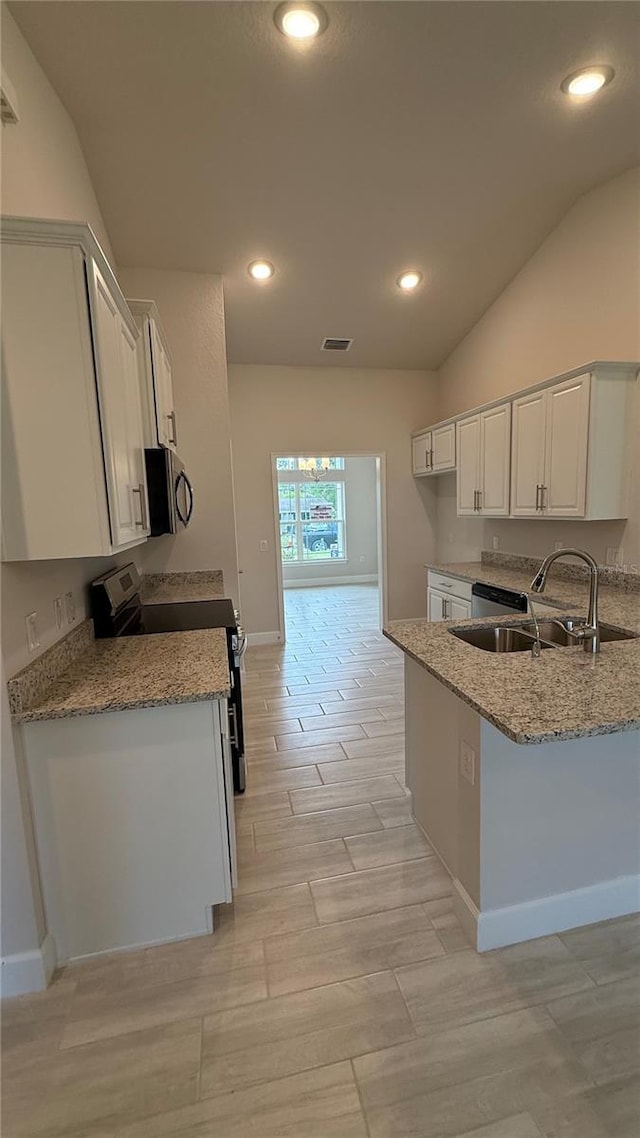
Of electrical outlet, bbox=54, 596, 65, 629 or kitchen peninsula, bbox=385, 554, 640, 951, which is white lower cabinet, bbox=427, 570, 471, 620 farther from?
electrical outlet, bbox=54, 596, 65, 629

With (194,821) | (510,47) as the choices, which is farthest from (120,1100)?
(510,47)

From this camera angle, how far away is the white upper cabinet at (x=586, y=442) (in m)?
3.01

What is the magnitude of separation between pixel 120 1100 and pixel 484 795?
1287mm

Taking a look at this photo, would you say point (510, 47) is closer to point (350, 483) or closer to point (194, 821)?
point (194, 821)

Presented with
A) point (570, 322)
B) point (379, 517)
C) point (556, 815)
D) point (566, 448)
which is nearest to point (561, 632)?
point (556, 815)

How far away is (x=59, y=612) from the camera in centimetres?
192

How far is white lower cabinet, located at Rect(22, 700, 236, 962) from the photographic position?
1.58 m

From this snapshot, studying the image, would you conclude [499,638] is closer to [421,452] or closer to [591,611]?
[591,611]

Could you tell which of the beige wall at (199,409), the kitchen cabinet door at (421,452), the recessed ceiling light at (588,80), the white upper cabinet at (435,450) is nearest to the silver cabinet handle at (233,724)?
the beige wall at (199,409)

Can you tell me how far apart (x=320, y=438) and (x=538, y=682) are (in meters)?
4.31

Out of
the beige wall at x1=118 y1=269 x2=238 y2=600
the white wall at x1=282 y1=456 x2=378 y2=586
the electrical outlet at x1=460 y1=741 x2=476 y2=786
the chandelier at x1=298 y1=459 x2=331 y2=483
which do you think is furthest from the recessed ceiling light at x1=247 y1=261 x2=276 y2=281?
the white wall at x1=282 y1=456 x2=378 y2=586

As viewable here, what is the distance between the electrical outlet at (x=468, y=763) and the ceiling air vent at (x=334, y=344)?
4.16m

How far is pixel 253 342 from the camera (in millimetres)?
4668

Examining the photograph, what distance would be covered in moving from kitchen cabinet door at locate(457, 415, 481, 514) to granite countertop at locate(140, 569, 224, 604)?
91.3 inches
